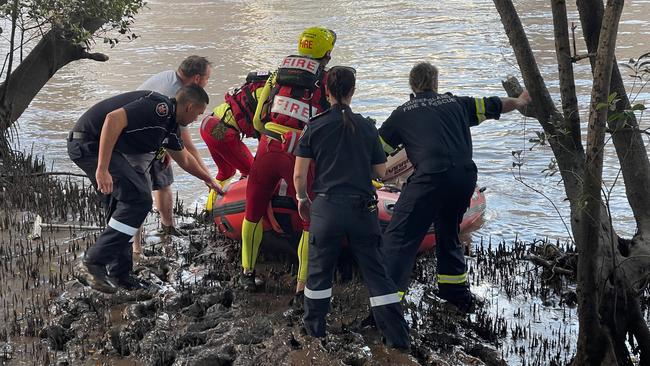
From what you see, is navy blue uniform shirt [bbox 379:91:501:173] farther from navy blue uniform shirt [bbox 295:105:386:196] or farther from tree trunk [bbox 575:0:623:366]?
tree trunk [bbox 575:0:623:366]

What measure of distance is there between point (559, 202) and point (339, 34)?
16750mm

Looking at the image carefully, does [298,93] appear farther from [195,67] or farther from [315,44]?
[195,67]

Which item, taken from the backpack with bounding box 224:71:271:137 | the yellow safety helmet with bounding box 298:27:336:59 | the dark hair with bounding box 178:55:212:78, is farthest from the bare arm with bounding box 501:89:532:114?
the dark hair with bounding box 178:55:212:78

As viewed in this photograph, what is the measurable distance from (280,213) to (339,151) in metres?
1.70

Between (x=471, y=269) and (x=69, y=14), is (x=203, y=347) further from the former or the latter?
(x=69, y=14)

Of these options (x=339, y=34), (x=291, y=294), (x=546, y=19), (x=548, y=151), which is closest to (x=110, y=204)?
(x=291, y=294)

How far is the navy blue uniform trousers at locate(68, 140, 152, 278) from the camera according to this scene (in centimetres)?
662

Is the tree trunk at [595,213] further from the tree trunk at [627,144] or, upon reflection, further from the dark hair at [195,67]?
the dark hair at [195,67]

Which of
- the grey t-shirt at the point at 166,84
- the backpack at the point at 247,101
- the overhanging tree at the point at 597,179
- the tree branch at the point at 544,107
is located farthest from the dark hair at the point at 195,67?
the tree branch at the point at 544,107

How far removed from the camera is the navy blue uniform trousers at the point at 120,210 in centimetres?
662

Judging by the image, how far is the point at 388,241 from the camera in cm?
631

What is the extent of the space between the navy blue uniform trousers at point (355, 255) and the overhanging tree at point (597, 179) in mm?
1123

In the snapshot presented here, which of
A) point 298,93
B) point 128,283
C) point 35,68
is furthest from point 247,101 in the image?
point 35,68

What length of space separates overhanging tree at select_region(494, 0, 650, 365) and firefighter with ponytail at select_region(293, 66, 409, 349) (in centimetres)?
106
